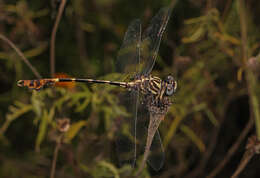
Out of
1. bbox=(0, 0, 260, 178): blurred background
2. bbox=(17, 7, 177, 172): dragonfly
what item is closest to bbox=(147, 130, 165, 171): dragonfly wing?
bbox=(17, 7, 177, 172): dragonfly

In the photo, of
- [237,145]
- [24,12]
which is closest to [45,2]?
[24,12]

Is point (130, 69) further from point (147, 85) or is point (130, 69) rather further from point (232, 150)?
point (232, 150)

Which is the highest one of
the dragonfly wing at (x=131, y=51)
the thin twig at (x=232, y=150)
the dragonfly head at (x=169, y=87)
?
the dragonfly wing at (x=131, y=51)

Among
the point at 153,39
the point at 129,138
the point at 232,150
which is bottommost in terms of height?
the point at 232,150

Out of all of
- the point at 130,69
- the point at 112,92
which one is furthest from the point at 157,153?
the point at 112,92

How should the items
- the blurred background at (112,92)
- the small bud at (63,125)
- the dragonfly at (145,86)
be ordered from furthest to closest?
the blurred background at (112,92) → the small bud at (63,125) → the dragonfly at (145,86)

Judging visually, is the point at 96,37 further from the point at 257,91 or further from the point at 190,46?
the point at 257,91

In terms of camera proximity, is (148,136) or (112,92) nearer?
(148,136)

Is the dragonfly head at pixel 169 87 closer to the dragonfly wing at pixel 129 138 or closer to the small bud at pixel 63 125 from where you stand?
the dragonfly wing at pixel 129 138

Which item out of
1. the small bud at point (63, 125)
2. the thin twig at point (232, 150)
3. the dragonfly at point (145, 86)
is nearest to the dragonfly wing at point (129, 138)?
the dragonfly at point (145, 86)
